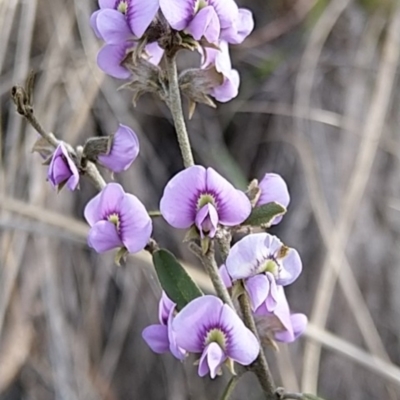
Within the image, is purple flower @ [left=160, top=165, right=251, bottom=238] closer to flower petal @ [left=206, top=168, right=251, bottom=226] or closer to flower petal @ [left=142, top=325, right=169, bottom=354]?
flower petal @ [left=206, top=168, right=251, bottom=226]

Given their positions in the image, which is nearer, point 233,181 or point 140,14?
point 140,14

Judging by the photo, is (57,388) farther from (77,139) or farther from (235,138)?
(235,138)

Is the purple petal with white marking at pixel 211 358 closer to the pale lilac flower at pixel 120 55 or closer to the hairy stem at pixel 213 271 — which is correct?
the hairy stem at pixel 213 271

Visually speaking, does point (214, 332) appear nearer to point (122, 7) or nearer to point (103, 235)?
point (103, 235)

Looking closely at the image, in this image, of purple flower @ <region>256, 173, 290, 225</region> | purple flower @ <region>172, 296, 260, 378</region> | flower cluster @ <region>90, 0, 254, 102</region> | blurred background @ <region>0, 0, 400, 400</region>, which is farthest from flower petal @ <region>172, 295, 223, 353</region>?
blurred background @ <region>0, 0, 400, 400</region>

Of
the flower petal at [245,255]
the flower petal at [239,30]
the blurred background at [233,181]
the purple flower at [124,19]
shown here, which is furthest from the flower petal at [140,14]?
the blurred background at [233,181]

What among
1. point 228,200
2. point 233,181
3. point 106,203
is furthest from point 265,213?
point 233,181
